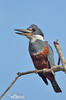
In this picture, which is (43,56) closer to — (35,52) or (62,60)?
(35,52)

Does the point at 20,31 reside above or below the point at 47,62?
above

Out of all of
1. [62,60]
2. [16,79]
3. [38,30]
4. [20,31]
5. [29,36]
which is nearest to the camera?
[62,60]

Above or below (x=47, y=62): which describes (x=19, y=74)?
above

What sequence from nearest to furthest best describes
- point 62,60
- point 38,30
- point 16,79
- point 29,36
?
point 62,60, point 16,79, point 29,36, point 38,30

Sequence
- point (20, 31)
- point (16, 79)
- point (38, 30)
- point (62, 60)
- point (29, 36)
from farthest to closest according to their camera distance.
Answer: point (38, 30), point (29, 36), point (20, 31), point (16, 79), point (62, 60)

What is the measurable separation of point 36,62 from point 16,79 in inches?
108

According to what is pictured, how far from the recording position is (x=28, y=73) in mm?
3104

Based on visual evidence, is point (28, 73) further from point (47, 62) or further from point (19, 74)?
point (47, 62)

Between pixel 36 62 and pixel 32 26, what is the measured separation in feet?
2.98

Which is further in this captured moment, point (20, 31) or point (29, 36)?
point (29, 36)

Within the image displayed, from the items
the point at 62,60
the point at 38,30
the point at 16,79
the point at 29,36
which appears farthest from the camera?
the point at 38,30

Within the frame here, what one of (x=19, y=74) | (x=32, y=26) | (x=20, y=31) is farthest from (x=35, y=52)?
(x=19, y=74)

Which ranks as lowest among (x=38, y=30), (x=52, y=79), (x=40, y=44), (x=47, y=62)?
(x=52, y=79)

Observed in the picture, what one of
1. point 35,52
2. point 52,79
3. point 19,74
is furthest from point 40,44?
point 19,74
